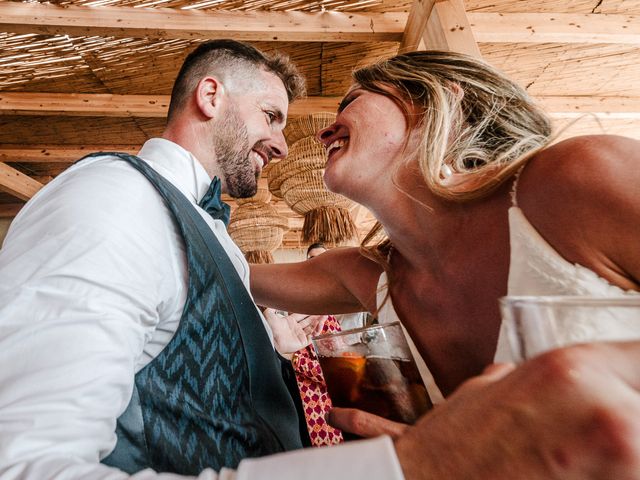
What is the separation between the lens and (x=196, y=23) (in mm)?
2785

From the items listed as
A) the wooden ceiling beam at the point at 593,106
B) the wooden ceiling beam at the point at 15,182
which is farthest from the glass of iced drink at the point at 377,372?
the wooden ceiling beam at the point at 15,182

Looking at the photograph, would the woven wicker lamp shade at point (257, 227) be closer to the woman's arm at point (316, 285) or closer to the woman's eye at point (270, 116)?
the woman's eye at point (270, 116)

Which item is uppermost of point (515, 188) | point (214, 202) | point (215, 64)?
point (215, 64)

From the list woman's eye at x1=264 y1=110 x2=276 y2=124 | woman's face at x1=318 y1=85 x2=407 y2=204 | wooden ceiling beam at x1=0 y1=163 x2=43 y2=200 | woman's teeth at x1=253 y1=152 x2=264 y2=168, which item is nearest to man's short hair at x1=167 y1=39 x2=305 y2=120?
woman's eye at x1=264 y1=110 x2=276 y2=124

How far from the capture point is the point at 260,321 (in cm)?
118

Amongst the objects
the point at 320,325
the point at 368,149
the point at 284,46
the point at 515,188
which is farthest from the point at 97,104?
the point at 515,188

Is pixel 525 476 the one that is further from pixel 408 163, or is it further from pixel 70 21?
pixel 70 21

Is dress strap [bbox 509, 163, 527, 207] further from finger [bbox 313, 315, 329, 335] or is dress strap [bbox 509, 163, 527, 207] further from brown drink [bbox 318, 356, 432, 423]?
finger [bbox 313, 315, 329, 335]

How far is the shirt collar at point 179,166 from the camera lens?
1445 millimetres

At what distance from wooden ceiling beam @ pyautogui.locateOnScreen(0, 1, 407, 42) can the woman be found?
5.56ft

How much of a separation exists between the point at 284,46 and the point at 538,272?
2969 millimetres

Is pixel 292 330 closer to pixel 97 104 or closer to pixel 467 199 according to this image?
pixel 467 199

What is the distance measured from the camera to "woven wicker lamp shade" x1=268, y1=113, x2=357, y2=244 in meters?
2.98

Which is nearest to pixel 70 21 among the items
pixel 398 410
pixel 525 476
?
pixel 398 410
